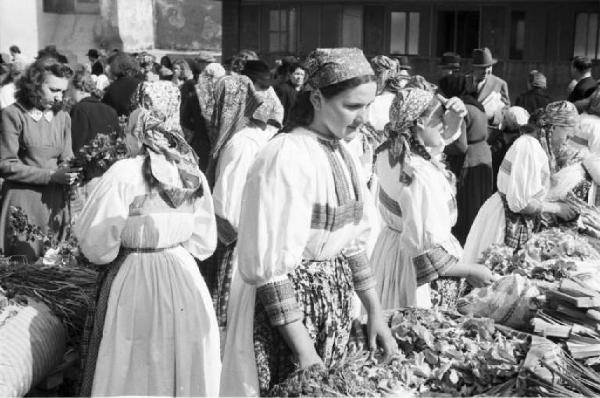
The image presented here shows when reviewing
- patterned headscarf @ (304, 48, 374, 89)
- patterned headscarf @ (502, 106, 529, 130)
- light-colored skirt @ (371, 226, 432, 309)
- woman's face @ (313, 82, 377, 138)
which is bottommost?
light-colored skirt @ (371, 226, 432, 309)

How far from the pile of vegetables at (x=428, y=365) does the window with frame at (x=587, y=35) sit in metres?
15.3

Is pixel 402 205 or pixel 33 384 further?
pixel 402 205

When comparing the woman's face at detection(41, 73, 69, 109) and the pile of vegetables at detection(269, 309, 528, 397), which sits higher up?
the woman's face at detection(41, 73, 69, 109)

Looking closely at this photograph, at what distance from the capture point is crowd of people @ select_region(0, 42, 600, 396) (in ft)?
10.9

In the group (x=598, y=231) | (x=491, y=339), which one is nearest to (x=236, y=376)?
(x=491, y=339)

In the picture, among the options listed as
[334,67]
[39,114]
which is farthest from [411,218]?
[39,114]

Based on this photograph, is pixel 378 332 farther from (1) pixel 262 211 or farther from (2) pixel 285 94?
(2) pixel 285 94

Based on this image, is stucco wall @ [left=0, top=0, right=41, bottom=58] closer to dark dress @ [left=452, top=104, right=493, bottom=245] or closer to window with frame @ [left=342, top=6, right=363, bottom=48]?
window with frame @ [left=342, top=6, right=363, bottom=48]

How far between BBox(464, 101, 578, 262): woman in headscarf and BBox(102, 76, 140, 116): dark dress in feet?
12.4

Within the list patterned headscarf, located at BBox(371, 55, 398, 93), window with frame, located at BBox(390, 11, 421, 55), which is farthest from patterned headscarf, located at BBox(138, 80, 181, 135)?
window with frame, located at BBox(390, 11, 421, 55)

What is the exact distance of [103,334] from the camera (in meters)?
4.54

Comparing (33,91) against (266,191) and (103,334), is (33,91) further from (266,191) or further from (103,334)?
(266,191)

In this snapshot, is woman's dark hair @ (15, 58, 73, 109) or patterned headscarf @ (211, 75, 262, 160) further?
patterned headscarf @ (211, 75, 262, 160)

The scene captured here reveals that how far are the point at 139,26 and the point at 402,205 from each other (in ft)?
74.4
